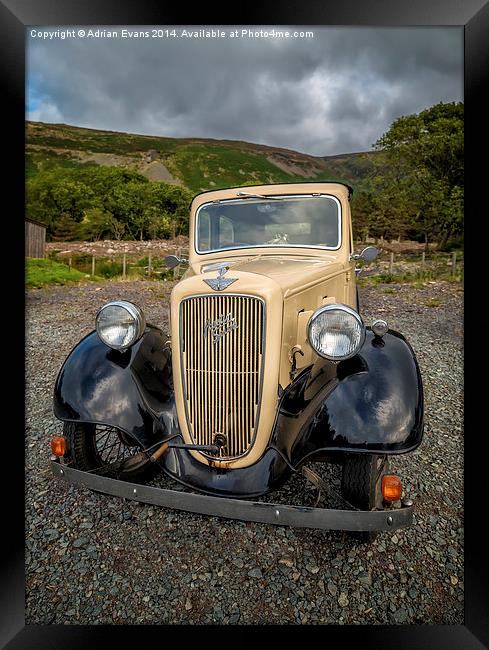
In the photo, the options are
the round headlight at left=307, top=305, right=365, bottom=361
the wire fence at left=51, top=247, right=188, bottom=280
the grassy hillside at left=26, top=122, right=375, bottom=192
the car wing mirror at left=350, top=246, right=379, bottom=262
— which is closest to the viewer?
the round headlight at left=307, top=305, right=365, bottom=361

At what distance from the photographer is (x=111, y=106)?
2.99 meters

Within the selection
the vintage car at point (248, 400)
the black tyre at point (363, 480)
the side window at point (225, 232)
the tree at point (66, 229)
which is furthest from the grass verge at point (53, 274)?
the black tyre at point (363, 480)

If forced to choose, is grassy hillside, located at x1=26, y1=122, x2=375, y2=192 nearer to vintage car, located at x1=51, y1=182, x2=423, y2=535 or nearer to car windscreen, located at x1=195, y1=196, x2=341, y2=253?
car windscreen, located at x1=195, y1=196, x2=341, y2=253

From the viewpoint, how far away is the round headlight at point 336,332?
178cm

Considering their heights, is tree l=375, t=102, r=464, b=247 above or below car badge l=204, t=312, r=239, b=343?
above

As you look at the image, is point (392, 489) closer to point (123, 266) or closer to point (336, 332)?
point (336, 332)

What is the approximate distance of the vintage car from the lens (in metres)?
1.69

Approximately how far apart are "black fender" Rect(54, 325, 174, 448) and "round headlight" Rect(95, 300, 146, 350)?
0.12 metres

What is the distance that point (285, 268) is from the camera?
2496 mm

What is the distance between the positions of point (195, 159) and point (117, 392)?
385cm

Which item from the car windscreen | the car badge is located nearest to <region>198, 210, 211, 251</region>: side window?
the car windscreen
